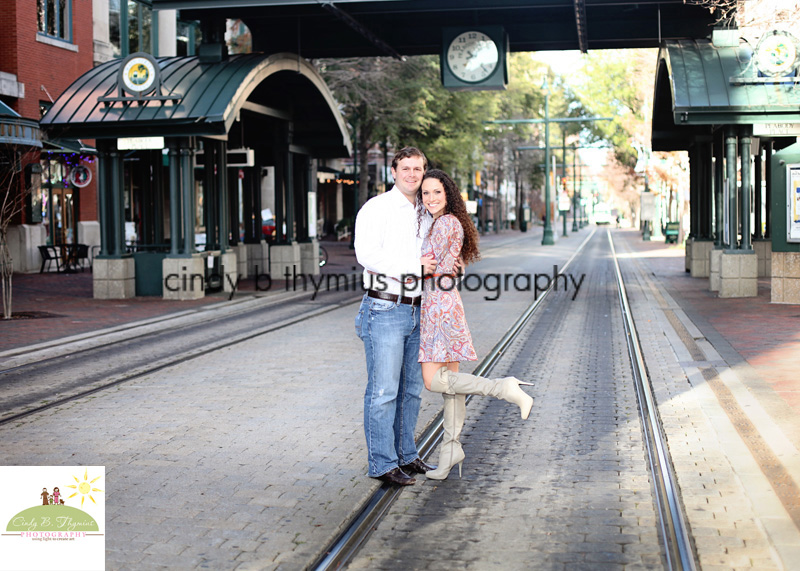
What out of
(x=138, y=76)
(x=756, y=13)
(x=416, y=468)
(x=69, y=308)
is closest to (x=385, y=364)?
(x=416, y=468)

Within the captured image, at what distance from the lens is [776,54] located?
17109 mm

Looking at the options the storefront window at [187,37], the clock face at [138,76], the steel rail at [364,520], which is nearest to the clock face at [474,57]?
the clock face at [138,76]

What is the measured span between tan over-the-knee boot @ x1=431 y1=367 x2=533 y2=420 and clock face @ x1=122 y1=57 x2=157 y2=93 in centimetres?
1494

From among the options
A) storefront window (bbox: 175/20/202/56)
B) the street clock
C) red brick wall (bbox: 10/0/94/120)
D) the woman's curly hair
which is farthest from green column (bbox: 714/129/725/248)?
storefront window (bbox: 175/20/202/56)

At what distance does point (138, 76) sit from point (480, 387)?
15.4 metres

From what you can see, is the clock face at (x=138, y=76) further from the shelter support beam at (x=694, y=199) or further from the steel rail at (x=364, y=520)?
the shelter support beam at (x=694, y=199)

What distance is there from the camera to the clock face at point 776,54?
1680cm

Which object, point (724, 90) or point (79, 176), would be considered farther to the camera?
point (79, 176)

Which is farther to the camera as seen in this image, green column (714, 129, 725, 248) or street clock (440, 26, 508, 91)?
street clock (440, 26, 508, 91)

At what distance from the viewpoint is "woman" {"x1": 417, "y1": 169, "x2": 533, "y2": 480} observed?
588cm

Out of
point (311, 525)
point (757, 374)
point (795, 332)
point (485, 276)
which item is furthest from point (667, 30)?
point (311, 525)

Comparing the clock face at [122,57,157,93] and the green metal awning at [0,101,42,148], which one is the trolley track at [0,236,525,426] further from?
the green metal awning at [0,101,42,148]

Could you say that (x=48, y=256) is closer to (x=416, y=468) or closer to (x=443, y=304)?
(x=416, y=468)

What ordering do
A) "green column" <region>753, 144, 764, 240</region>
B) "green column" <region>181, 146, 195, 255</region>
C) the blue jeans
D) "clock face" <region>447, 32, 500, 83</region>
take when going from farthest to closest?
"green column" <region>753, 144, 764, 240</region>
"clock face" <region>447, 32, 500, 83</region>
"green column" <region>181, 146, 195, 255</region>
the blue jeans
